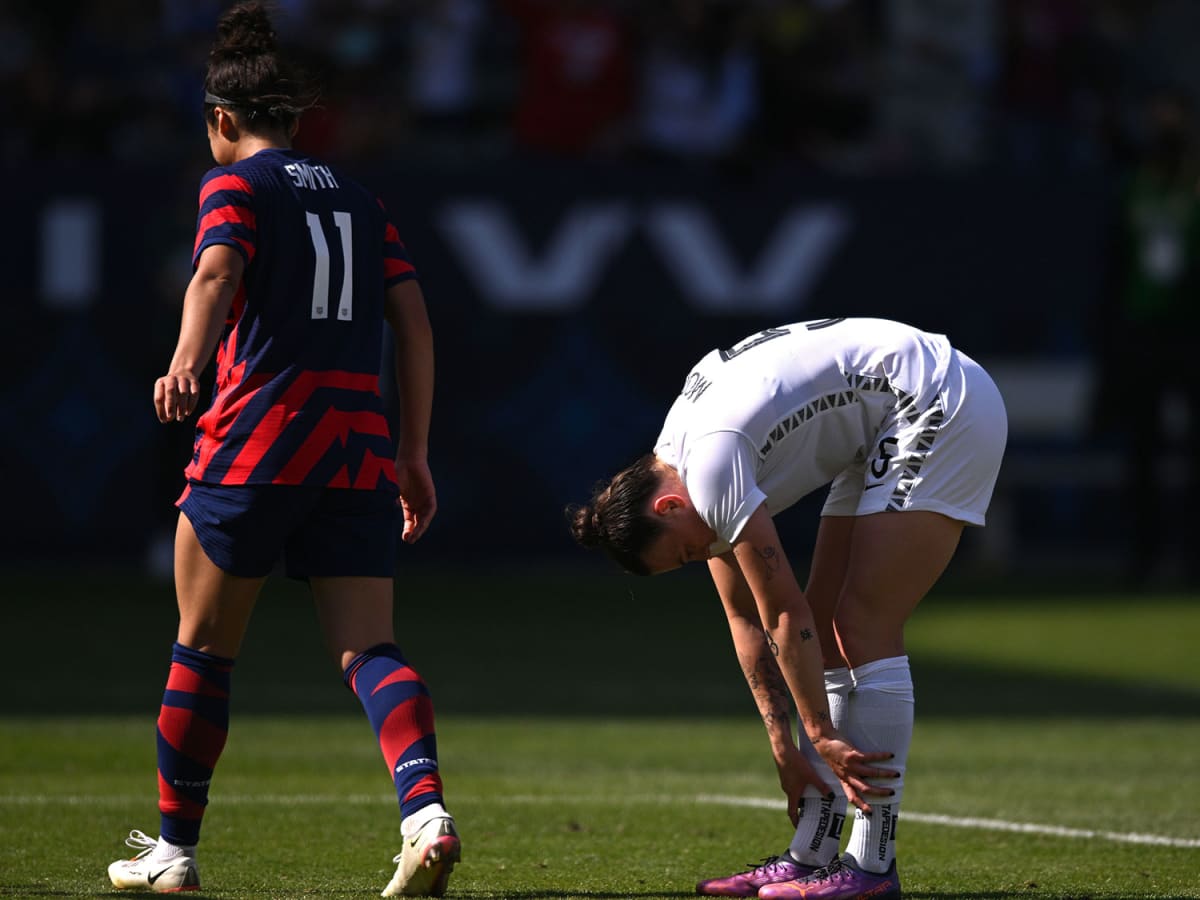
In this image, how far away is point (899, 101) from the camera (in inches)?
714

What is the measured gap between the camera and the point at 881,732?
17.1ft

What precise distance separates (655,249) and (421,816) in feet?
38.9

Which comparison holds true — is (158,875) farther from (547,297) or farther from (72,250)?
(72,250)

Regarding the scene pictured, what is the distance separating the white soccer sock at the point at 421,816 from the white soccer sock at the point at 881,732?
1.07 m

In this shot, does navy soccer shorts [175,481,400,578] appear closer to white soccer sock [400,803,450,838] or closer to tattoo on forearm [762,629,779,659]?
white soccer sock [400,803,450,838]

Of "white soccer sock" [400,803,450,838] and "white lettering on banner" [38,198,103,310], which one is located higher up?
"white soccer sock" [400,803,450,838]

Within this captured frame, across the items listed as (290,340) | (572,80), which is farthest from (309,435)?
(572,80)

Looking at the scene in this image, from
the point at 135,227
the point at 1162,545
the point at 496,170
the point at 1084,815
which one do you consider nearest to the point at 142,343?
the point at 135,227

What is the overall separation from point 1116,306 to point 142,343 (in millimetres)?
7351

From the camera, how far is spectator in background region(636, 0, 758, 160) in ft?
56.4

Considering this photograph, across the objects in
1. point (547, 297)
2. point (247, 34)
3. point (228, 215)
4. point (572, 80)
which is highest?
point (247, 34)

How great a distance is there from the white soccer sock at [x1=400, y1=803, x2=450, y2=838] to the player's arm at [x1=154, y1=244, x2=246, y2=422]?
1090mm

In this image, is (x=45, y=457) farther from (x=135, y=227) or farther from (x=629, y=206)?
(x=629, y=206)

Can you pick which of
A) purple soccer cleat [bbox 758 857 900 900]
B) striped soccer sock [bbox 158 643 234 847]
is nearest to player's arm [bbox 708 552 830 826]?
purple soccer cleat [bbox 758 857 900 900]
